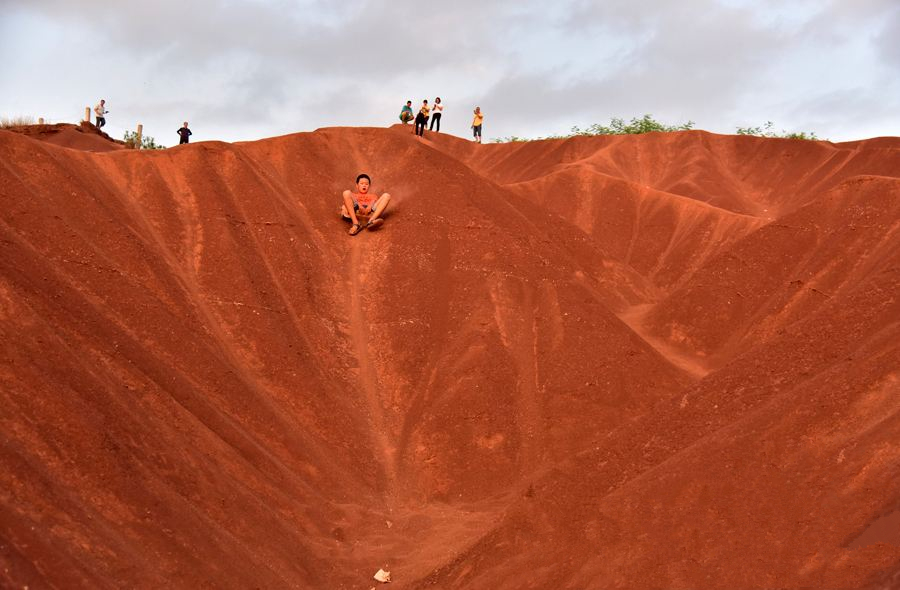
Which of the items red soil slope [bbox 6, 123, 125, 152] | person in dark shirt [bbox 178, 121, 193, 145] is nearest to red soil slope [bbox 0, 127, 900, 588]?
person in dark shirt [bbox 178, 121, 193, 145]

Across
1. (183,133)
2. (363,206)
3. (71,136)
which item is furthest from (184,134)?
(363,206)

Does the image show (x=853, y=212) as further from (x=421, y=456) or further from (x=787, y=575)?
(x=787, y=575)

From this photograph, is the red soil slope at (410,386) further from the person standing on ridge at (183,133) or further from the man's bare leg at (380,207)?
the person standing on ridge at (183,133)

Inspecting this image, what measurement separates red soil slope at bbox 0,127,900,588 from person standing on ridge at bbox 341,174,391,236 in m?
0.34

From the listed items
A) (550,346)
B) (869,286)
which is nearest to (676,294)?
(550,346)

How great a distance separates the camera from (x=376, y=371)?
1950 centimetres

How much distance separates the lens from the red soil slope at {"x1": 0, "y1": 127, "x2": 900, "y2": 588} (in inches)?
449

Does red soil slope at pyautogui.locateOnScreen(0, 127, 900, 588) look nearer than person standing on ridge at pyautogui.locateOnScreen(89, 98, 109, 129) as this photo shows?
Yes

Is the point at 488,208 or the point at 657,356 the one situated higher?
the point at 488,208

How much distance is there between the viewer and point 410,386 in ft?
63.0

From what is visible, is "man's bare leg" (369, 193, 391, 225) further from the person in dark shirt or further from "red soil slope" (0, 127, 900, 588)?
the person in dark shirt

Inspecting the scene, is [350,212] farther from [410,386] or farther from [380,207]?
[410,386]

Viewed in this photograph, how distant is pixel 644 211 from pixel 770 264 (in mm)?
10341

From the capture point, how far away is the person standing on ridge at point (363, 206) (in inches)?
909
